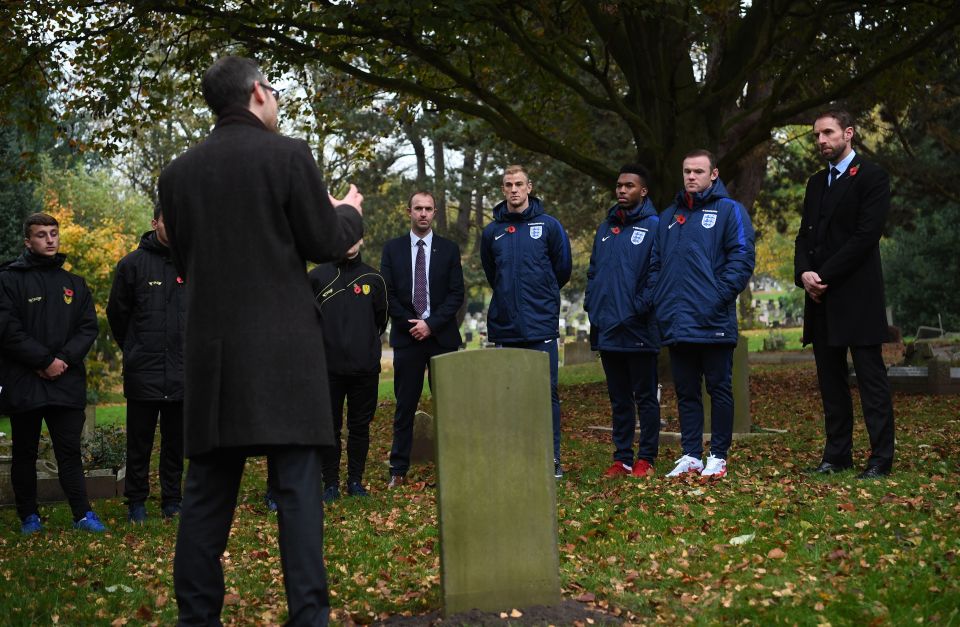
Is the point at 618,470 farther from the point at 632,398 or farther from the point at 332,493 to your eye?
the point at 332,493

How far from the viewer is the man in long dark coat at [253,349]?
4211 mm

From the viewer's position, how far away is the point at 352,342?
8.67 meters

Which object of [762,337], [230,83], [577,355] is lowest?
[577,355]

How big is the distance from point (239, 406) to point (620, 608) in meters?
1.99

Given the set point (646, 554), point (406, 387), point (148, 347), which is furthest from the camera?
point (406, 387)

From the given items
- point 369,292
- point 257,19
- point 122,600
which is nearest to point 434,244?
point 369,292

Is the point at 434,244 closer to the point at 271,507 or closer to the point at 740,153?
the point at 271,507

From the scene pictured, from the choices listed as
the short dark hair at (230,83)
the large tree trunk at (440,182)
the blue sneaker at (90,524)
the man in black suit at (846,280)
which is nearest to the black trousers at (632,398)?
the man in black suit at (846,280)

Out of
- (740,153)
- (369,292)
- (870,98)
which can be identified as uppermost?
(870,98)

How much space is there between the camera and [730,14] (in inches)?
661

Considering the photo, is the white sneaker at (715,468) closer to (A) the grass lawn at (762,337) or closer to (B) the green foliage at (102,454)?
(B) the green foliage at (102,454)

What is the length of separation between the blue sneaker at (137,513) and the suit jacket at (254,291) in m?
4.35

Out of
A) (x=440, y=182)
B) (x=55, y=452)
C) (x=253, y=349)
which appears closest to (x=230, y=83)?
(x=253, y=349)

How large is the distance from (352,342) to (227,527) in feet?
14.2
